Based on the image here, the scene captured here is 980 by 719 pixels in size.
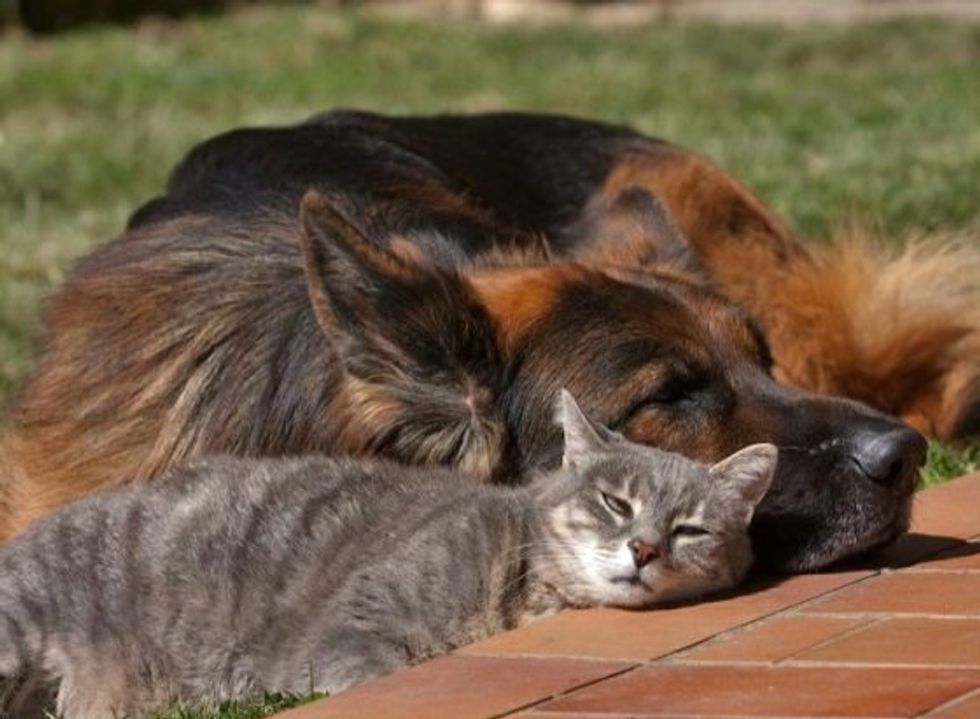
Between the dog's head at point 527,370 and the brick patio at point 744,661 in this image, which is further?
the dog's head at point 527,370

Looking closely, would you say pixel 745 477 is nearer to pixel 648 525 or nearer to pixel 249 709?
pixel 648 525

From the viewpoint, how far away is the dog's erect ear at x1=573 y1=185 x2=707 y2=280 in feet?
20.3

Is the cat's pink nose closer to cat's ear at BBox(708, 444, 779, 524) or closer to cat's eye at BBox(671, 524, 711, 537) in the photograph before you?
cat's eye at BBox(671, 524, 711, 537)

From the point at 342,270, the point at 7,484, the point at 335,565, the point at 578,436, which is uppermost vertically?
the point at 342,270

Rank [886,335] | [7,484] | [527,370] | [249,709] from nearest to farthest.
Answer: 1. [249,709]
2. [527,370]
3. [7,484]
4. [886,335]

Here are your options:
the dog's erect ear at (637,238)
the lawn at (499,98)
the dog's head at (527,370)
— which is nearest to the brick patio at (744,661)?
the dog's head at (527,370)

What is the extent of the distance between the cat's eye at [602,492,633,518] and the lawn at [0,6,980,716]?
1.94 metres

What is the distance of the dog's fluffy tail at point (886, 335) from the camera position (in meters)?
7.07

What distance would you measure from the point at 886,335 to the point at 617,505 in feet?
9.74

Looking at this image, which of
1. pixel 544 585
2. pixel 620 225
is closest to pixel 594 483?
pixel 544 585

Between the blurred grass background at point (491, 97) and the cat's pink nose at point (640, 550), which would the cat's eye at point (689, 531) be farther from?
the blurred grass background at point (491, 97)

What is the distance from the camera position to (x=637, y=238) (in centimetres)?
633

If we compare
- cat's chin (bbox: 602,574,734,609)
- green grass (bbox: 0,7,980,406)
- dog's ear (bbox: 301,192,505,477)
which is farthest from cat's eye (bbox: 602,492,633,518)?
green grass (bbox: 0,7,980,406)

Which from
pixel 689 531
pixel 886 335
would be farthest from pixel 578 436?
pixel 886 335
